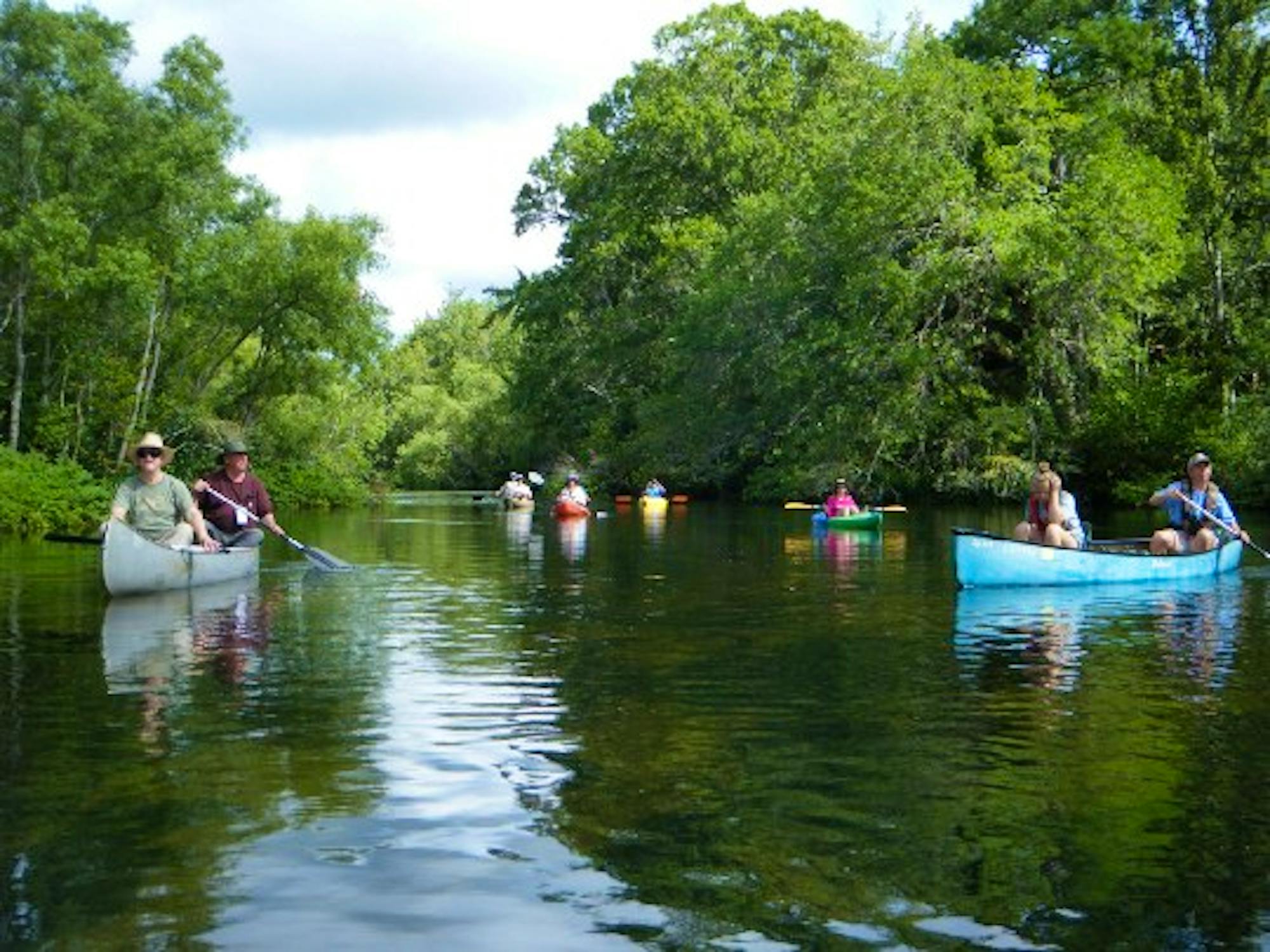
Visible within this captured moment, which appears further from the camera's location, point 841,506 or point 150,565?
point 841,506

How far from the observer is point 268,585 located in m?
18.9

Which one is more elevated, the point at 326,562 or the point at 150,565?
the point at 150,565

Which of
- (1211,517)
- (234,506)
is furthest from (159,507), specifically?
(1211,517)

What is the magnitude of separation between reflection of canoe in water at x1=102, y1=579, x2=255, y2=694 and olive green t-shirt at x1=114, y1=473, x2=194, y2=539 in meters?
0.74

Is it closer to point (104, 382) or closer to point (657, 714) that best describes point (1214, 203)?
point (104, 382)

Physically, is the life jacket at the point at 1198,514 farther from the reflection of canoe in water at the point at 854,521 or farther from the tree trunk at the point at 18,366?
the tree trunk at the point at 18,366

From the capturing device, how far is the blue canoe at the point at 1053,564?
17641 millimetres

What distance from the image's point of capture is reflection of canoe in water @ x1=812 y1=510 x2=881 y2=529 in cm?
3288

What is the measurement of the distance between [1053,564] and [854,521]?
14.9 m

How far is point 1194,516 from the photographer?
20.4 metres

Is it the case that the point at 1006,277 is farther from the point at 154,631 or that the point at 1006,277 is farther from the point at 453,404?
the point at 453,404

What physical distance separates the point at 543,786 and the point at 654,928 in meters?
2.19

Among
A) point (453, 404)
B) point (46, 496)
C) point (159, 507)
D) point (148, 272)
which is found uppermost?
point (453, 404)

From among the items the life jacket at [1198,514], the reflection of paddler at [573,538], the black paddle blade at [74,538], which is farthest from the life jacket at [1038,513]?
the black paddle blade at [74,538]
